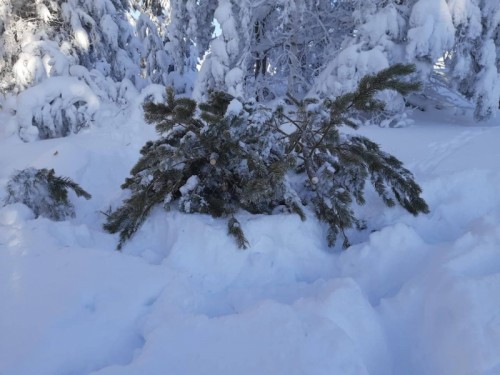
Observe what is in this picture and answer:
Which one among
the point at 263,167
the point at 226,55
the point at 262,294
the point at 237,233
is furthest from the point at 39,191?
the point at 226,55

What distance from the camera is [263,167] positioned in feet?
8.48

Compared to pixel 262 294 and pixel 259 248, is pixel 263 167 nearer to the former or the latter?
pixel 259 248

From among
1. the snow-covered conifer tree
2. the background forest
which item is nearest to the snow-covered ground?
the background forest

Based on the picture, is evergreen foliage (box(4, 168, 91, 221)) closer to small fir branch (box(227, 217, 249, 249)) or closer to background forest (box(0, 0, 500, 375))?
background forest (box(0, 0, 500, 375))

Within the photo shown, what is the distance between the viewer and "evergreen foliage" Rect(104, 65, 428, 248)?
2561mm

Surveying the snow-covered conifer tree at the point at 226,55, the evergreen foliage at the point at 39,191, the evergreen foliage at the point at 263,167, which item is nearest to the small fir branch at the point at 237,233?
the evergreen foliage at the point at 263,167

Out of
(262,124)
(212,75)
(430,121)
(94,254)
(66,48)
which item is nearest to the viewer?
(94,254)

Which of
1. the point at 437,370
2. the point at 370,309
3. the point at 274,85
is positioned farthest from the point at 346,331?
the point at 274,85

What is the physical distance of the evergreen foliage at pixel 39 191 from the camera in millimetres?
2986

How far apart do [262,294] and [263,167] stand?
919mm

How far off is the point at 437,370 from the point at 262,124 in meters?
1.95

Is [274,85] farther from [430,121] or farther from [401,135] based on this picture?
[401,135]

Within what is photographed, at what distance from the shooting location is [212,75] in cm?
849

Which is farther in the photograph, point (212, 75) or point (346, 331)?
point (212, 75)
